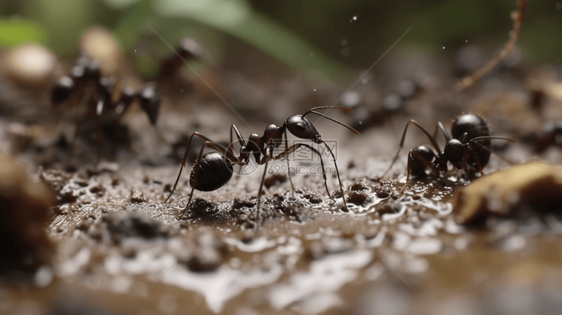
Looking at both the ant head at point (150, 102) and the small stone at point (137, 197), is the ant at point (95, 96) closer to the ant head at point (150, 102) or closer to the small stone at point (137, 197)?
the ant head at point (150, 102)

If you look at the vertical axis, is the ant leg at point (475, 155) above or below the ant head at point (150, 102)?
below

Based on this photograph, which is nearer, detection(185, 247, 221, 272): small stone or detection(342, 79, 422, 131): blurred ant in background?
detection(185, 247, 221, 272): small stone

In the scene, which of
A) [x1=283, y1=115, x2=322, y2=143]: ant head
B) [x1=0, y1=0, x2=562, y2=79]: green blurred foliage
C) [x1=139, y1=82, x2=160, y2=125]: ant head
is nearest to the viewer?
[x1=283, y1=115, x2=322, y2=143]: ant head

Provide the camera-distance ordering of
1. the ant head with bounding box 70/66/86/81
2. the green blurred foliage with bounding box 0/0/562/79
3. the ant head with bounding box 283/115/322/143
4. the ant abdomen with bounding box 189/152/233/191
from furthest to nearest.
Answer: the green blurred foliage with bounding box 0/0/562/79 < the ant head with bounding box 70/66/86/81 < the ant head with bounding box 283/115/322/143 < the ant abdomen with bounding box 189/152/233/191

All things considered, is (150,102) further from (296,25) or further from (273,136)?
(296,25)

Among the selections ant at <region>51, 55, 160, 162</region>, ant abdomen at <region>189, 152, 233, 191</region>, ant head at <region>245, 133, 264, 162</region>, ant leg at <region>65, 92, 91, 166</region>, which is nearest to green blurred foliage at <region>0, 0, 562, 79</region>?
ant at <region>51, 55, 160, 162</region>

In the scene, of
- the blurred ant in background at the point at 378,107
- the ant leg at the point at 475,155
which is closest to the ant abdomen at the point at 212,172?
the ant leg at the point at 475,155

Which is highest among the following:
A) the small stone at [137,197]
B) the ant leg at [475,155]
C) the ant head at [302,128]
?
the ant head at [302,128]

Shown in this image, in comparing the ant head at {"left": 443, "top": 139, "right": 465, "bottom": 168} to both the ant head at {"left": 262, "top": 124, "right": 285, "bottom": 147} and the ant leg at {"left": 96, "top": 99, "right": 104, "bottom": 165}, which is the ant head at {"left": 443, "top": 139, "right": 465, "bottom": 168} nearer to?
the ant head at {"left": 262, "top": 124, "right": 285, "bottom": 147}
